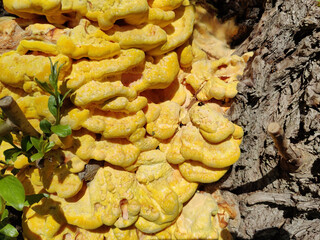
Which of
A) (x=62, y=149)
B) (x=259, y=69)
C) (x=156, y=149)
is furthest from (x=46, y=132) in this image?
(x=259, y=69)

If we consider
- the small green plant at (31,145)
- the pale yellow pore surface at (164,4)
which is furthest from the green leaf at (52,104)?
the pale yellow pore surface at (164,4)

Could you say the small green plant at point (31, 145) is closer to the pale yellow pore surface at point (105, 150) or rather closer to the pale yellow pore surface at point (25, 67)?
the pale yellow pore surface at point (25, 67)

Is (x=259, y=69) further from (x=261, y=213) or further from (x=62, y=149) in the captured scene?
(x=62, y=149)

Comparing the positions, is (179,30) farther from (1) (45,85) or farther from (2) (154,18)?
(1) (45,85)

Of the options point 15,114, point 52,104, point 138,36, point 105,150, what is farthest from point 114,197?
point 138,36

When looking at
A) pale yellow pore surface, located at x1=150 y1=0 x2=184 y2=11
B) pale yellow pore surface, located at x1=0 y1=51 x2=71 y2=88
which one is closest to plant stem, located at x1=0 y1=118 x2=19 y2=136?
pale yellow pore surface, located at x1=0 y1=51 x2=71 y2=88
